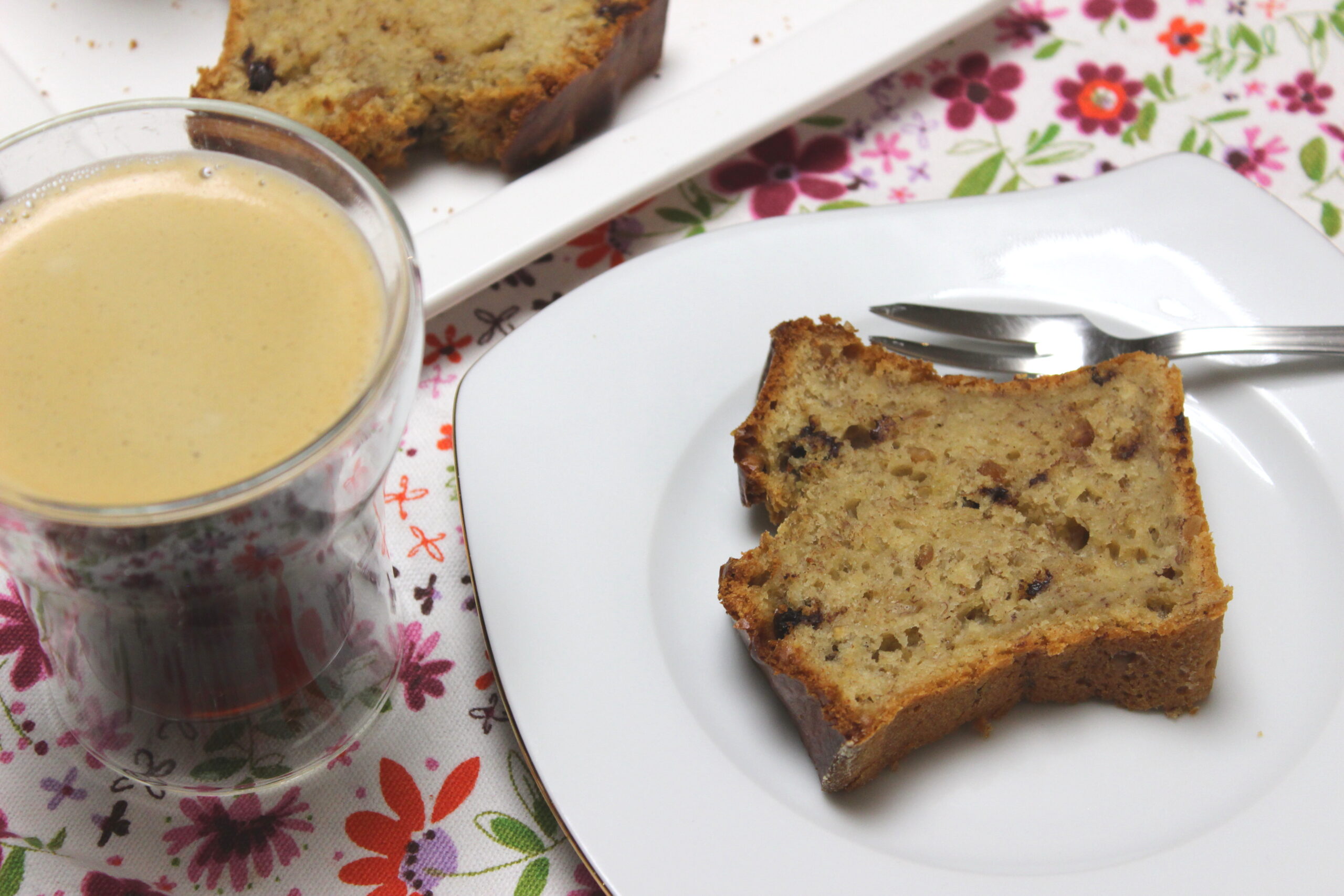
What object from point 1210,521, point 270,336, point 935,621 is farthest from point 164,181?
point 1210,521

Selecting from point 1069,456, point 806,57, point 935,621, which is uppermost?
point 806,57

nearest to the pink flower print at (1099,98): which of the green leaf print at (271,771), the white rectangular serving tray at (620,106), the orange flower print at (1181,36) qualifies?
the orange flower print at (1181,36)

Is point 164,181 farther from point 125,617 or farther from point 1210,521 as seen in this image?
point 1210,521

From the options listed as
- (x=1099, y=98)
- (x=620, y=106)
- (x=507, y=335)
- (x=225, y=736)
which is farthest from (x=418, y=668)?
(x=1099, y=98)

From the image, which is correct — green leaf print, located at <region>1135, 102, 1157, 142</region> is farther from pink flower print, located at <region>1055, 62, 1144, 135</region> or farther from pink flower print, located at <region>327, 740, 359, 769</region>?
pink flower print, located at <region>327, 740, 359, 769</region>

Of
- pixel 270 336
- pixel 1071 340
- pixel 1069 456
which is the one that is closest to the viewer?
pixel 270 336

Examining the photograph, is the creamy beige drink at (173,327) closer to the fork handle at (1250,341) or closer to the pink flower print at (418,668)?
the pink flower print at (418,668)

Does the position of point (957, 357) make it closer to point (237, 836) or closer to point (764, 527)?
point (764, 527)
